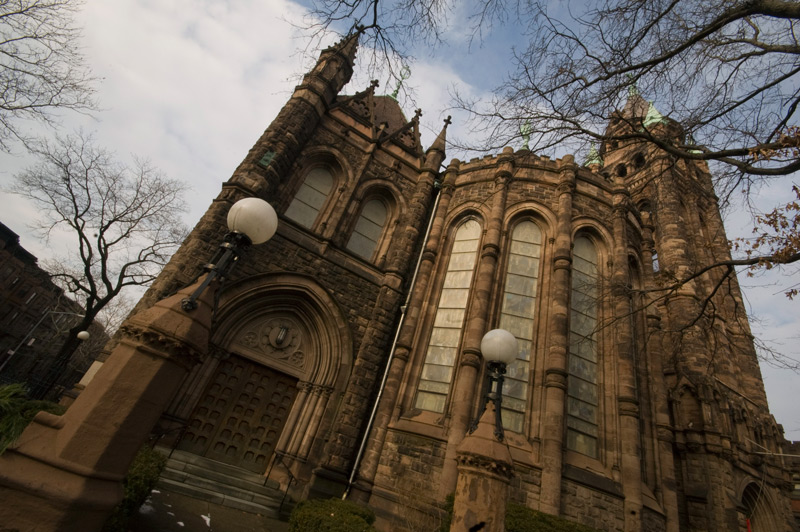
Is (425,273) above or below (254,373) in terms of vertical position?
above

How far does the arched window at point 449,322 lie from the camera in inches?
368

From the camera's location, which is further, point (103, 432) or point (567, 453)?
point (567, 453)

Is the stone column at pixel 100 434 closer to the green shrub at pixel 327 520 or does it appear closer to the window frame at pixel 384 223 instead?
the green shrub at pixel 327 520

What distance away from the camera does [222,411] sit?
28.9ft

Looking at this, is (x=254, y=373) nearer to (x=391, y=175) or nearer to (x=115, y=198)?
(x=391, y=175)

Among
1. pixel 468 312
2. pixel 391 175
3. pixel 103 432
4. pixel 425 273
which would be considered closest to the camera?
pixel 103 432

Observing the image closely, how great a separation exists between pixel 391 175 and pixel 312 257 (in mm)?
4491

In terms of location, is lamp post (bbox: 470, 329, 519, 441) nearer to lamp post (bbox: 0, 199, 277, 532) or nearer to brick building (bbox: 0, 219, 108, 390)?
lamp post (bbox: 0, 199, 277, 532)

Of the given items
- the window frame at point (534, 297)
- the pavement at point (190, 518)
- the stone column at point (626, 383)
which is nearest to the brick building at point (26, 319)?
the pavement at point (190, 518)

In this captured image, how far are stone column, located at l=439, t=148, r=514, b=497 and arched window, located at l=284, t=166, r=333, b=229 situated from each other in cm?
520

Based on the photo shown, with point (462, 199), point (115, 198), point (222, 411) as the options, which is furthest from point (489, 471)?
point (115, 198)

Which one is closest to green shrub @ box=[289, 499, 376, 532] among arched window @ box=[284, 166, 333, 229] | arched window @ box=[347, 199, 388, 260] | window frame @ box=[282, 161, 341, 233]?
window frame @ box=[282, 161, 341, 233]

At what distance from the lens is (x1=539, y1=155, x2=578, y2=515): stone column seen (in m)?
7.65

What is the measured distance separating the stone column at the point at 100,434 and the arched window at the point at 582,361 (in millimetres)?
7626
